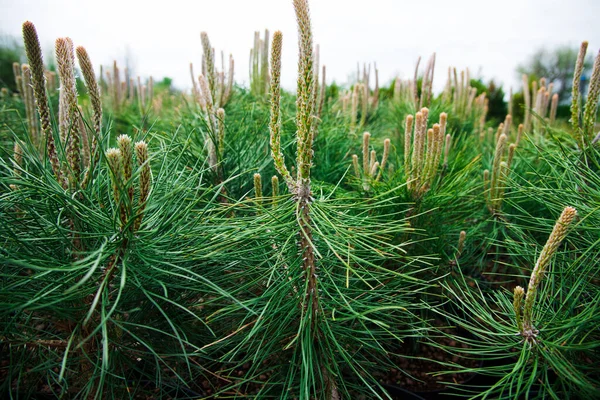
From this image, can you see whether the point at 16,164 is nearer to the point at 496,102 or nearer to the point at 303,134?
the point at 303,134

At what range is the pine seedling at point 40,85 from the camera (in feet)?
2.21

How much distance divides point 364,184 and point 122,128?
2549mm

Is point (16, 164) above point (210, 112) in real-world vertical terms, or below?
below

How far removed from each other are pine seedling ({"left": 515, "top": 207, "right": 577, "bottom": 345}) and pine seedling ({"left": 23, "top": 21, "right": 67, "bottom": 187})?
89cm

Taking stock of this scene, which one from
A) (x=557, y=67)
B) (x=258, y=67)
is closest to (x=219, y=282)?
(x=258, y=67)

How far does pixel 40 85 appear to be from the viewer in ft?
2.33

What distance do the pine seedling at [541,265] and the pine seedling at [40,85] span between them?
89cm

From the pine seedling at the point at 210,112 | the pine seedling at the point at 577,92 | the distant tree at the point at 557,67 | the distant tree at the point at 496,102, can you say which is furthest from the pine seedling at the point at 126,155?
the distant tree at the point at 557,67

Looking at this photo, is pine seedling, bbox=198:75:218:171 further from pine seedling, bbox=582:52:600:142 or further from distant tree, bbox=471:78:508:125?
distant tree, bbox=471:78:508:125

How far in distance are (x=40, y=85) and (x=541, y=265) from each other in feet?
3.02

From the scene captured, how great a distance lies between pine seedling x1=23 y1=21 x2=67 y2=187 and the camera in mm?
672

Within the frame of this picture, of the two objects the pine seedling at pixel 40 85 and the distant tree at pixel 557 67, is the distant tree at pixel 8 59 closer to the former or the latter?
the pine seedling at pixel 40 85

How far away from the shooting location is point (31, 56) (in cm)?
67

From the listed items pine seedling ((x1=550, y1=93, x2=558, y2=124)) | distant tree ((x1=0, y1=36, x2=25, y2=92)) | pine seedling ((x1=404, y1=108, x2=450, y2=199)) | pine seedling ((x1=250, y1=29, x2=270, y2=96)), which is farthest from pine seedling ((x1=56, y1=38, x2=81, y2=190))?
distant tree ((x1=0, y1=36, x2=25, y2=92))
